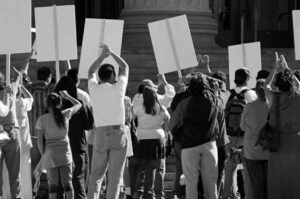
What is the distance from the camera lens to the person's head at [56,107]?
13.9 metres

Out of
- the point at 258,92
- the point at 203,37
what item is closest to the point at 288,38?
the point at 203,37

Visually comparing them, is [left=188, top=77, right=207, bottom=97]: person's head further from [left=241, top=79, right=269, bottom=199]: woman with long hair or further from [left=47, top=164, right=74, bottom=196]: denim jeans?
[left=47, top=164, right=74, bottom=196]: denim jeans

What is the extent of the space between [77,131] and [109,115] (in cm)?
65

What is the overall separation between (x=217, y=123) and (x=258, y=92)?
58cm

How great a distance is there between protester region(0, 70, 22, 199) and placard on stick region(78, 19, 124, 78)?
55.2 inches

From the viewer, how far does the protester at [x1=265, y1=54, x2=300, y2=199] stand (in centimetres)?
1312

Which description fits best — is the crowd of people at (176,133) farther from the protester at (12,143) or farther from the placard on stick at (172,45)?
the placard on stick at (172,45)

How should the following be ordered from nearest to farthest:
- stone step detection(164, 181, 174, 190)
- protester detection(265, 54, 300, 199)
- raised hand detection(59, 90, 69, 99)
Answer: protester detection(265, 54, 300, 199) → raised hand detection(59, 90, 69, 99) → stone step detection(164, 181, 174, 190)

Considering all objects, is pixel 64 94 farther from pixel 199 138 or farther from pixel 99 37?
pixel 99 37

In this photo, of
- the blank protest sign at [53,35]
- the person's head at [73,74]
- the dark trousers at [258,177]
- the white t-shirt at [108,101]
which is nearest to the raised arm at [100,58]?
the white t-shirt at [108,101]

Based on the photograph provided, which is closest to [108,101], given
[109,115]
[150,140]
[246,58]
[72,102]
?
[109,115]

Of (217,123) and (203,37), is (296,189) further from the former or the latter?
(203,37)

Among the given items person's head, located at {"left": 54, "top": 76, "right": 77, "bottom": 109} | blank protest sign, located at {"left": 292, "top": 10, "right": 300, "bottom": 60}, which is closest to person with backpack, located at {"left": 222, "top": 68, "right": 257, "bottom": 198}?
blank protest sign, located at {"left": 292, "top": 10, "right": 300, "bottom": 60}

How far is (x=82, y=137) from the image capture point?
1453cm
